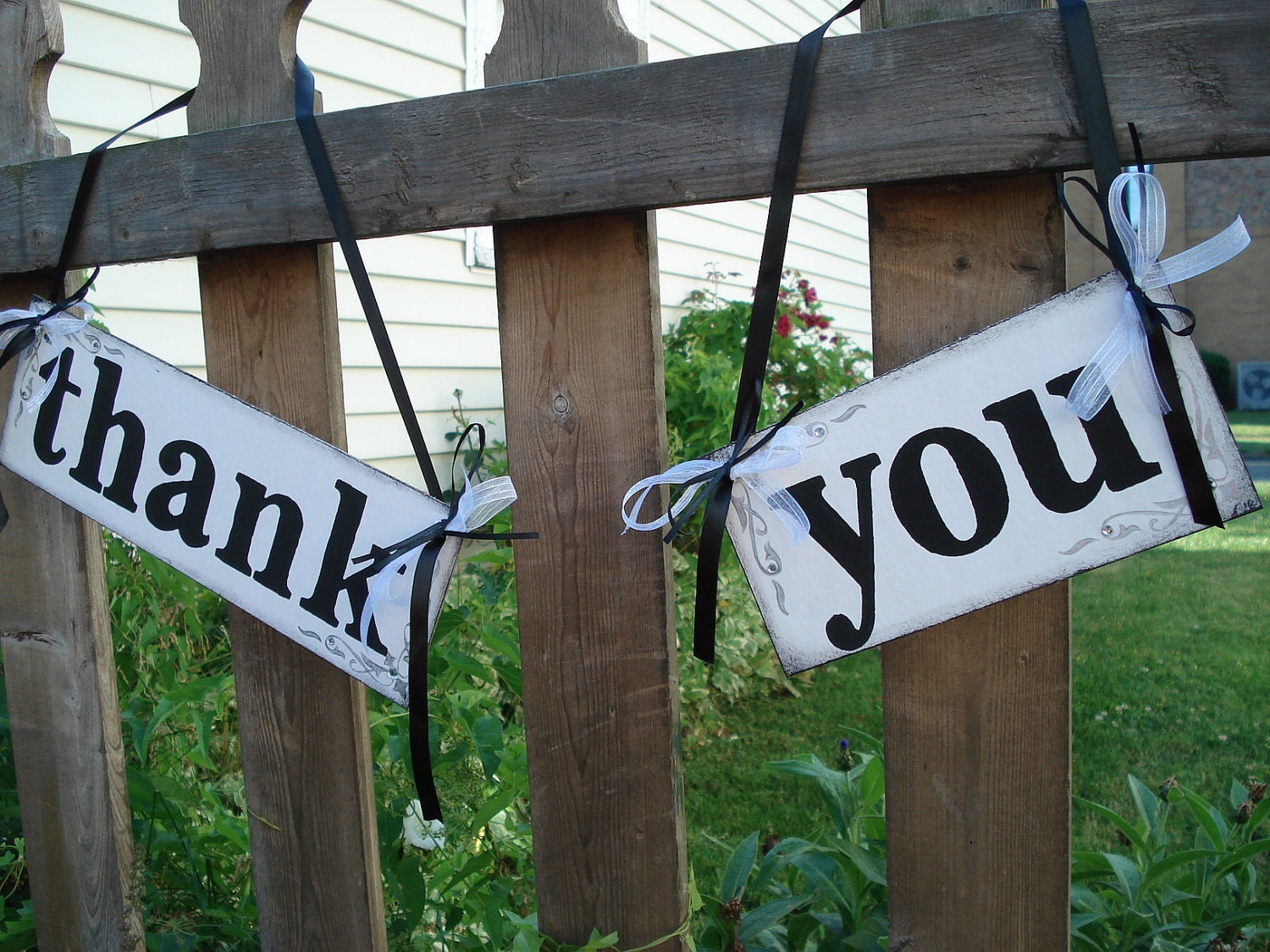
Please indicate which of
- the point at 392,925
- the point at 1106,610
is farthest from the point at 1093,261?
the point at 392,925

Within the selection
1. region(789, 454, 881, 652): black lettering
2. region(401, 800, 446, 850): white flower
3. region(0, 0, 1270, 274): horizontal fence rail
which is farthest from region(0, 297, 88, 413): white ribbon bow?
region(789, 454, 881, 652): black lettering

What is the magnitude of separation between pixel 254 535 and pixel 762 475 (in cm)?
61

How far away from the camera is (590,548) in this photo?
3.76 feet

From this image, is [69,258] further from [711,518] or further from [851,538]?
[851,538]

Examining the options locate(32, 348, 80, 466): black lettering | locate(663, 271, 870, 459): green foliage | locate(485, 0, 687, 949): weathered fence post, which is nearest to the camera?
locate(485, 0, 687, 949): weathered fence post

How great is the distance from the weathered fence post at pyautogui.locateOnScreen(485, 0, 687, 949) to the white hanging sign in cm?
17

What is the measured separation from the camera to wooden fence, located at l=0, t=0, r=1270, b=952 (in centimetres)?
94

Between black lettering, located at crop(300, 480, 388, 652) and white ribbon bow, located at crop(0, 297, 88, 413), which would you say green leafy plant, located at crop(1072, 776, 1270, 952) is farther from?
white ribbon bow, located at crop(0, 297, 88, 413)

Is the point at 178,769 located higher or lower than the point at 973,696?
lower

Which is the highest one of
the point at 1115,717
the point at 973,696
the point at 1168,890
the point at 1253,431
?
the point at 1253,431

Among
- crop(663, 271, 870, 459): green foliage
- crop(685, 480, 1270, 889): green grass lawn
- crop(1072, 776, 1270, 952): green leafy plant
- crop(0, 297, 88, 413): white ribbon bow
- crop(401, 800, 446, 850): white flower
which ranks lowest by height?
crop(685, 480, 1270, 889): green grass lawn

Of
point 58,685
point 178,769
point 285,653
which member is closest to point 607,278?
point 285,653

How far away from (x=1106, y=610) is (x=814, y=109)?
13.2 ft

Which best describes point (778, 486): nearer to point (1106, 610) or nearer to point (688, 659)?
point (688, 659)
